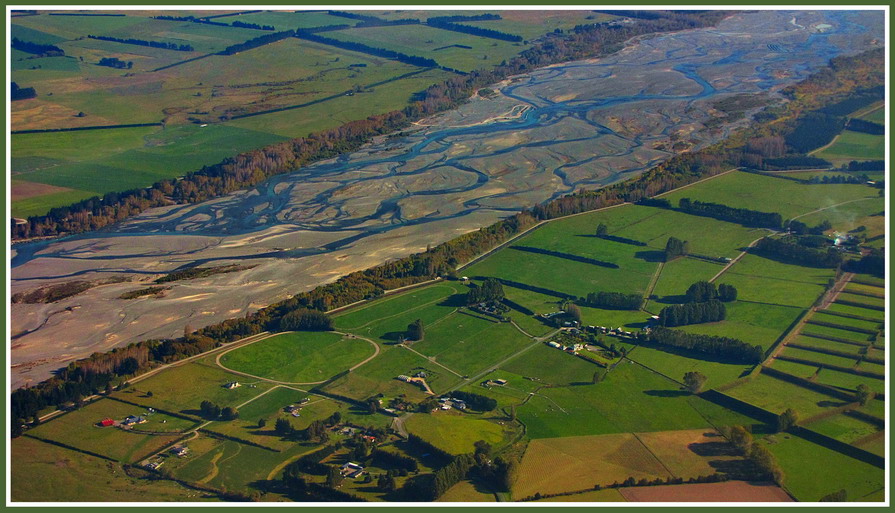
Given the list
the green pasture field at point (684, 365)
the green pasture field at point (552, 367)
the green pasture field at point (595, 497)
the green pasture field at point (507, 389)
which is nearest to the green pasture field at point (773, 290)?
the green pasture field at point (684, 365)

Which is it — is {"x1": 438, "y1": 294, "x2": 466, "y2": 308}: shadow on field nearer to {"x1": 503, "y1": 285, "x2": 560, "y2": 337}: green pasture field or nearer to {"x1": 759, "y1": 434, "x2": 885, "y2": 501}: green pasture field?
{"x1": 503, "y1": 285, "x2": 560, "y2": 337}: green pasture field

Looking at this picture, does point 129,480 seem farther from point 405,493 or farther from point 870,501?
point 870,501

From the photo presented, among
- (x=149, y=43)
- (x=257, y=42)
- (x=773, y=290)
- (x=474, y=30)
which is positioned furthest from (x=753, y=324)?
(x=149, y=43)

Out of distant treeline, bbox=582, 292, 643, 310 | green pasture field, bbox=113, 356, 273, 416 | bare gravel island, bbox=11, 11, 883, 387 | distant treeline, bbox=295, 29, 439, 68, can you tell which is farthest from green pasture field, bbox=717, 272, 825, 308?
distant treeline, bbox=295, 29, 439, 68

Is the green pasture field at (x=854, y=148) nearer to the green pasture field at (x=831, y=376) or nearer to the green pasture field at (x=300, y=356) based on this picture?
the green pasture field at (x=831, y=376)

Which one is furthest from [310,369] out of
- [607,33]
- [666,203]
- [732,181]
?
[607,33]

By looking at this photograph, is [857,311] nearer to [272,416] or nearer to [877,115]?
[272,416]
